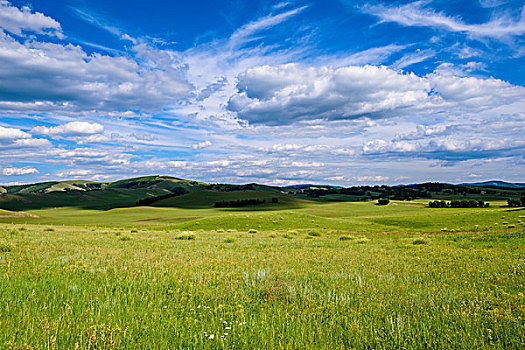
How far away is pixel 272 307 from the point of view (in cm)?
571

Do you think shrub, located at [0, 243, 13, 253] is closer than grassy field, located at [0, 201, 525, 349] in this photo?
No

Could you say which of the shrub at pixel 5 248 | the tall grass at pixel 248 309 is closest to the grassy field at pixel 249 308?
the tall grass at pixel 248 309

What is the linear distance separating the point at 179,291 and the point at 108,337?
2.63 m

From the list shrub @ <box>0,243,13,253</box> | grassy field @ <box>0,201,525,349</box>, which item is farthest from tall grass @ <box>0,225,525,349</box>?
shrub @ <box>0,243,13,253</box>

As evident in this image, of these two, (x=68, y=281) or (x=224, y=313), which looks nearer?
(x=224, y=313)

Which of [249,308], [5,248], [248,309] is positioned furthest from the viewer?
[5,248]

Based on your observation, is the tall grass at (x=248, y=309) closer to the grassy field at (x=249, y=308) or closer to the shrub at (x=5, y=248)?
the grassy field at (x=249, y=308)

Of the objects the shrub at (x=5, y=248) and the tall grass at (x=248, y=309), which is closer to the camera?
the tall grass at (x=248, y=309)

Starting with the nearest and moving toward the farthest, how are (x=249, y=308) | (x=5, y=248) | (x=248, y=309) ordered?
(x=248, y=309) < (x=249, y=308) < (x=5, y=248)

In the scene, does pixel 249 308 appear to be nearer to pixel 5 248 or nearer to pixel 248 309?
pixel 248 309

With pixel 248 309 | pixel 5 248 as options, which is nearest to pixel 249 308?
pixel 248 309

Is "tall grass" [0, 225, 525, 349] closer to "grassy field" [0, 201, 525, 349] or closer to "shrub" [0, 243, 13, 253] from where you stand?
"grassy field" [0, 201, 525, 349]

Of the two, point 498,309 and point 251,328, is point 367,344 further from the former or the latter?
point 498,309

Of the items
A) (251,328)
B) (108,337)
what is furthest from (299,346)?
(108,337)
